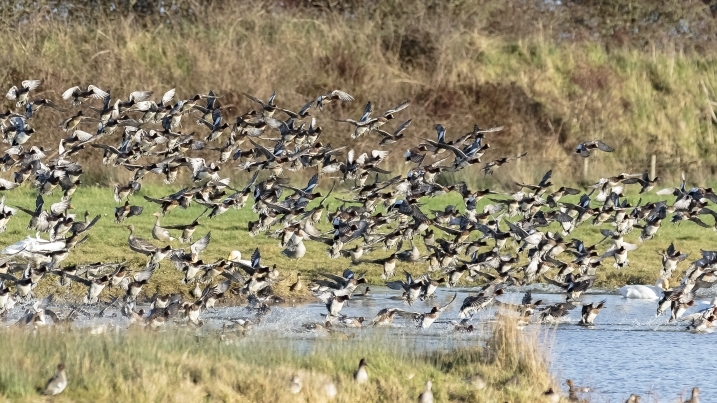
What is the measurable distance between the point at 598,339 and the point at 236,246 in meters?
7.45

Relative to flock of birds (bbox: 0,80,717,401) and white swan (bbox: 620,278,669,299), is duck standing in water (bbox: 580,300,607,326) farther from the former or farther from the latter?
white swan (bbox: 620,278,669,299)

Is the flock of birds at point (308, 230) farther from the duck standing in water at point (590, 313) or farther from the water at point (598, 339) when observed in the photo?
the water at point (598, 339)

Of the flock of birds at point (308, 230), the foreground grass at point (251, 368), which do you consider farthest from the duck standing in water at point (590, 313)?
the foreground grass at point (251, 368)

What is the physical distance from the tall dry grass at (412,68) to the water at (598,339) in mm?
12963

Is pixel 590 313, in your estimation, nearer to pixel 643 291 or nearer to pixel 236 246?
pixel 643 291

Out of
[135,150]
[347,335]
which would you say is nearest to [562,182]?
[135,150]

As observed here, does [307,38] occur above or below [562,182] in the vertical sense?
above

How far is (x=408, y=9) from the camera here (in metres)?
37.8

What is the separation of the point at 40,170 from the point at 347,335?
499 cm

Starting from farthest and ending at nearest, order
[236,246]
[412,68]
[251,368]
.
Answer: [412,68]
[236,246]
[251,368]

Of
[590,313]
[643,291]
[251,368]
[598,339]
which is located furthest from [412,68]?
[251,368]

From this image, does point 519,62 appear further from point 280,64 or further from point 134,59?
point 134,59

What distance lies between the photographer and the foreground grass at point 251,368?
908 cm

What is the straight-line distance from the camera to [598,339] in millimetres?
14117
